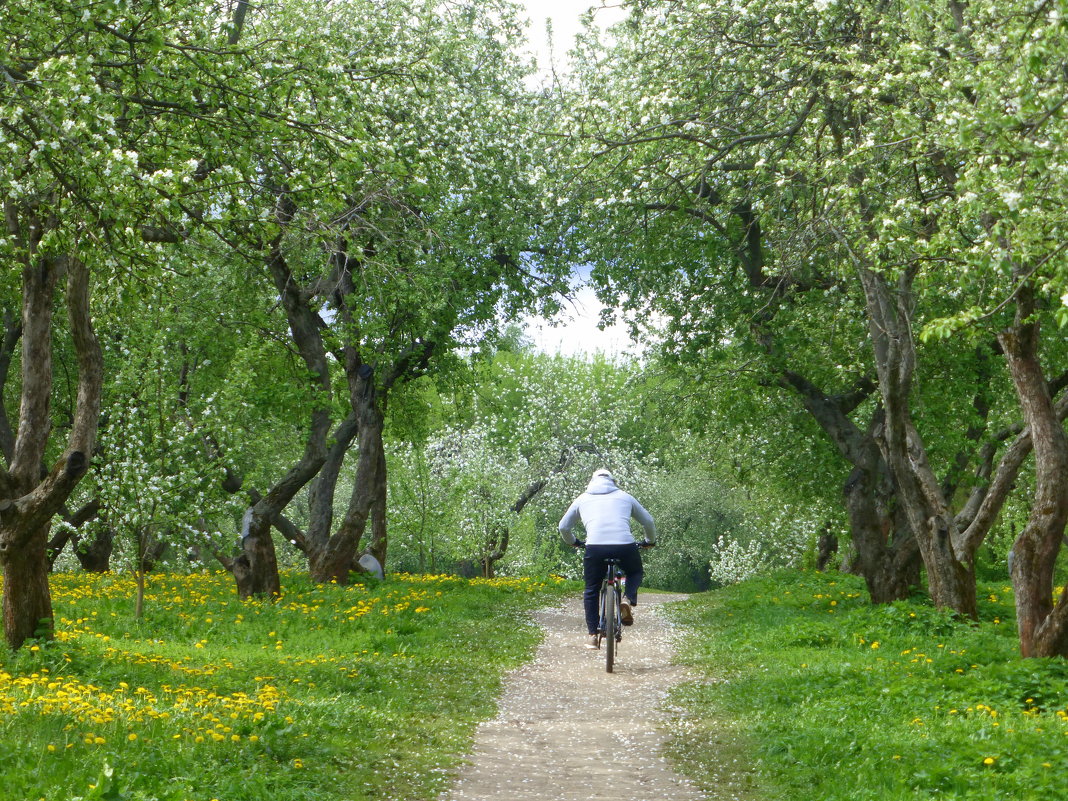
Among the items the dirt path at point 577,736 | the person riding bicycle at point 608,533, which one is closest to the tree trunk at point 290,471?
the dirt path at point 577,736

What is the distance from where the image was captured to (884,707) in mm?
9812

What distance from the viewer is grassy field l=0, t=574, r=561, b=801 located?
269 inches

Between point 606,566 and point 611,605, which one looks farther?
point 606,566

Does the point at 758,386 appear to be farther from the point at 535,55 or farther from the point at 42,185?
the point at 42,185

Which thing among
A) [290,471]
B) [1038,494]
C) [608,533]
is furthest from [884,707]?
[290,471]

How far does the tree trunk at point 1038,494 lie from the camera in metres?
11.9

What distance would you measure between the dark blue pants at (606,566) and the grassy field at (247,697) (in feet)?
4.64

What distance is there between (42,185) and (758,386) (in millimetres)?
14751

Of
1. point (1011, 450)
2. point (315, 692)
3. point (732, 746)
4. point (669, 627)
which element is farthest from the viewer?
point (669, 627)

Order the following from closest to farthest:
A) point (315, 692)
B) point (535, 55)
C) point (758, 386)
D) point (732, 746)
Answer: point (732, 746), point (315, 692), point (758, 386), point (535, 55)

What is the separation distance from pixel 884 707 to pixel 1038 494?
12.6 ft

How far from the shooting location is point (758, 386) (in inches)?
828

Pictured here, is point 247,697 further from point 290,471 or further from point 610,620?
point 290,471

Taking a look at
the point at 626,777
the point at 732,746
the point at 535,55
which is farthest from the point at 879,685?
the point at 535,55
